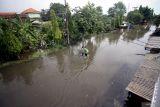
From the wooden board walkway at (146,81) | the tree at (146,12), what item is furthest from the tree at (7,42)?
the tree at (146,12)

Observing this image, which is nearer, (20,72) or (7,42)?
(20,72)

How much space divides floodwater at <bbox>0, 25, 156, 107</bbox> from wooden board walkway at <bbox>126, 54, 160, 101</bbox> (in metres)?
1.50

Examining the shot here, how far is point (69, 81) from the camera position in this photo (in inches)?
430

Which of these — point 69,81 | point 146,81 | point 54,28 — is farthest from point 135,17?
point 146,81

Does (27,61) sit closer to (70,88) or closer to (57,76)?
(57,76)

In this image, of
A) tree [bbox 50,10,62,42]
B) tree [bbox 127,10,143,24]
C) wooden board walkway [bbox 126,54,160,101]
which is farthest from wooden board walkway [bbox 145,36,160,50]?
tree [bbox 127,10,143,24]

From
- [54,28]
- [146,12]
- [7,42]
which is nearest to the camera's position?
[7,42]

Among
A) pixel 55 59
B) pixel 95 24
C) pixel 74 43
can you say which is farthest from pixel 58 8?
pixel 55 59

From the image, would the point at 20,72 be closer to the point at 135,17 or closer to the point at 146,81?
the point at 146,81

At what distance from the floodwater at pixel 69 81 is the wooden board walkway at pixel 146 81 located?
1502 millimetres

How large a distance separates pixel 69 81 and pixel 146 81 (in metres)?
5.50

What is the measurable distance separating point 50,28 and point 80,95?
40.3 ft

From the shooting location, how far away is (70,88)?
999 cm

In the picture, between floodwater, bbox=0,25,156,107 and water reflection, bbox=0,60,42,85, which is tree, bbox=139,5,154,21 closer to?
floodwater, bbox=0,25,156,107
